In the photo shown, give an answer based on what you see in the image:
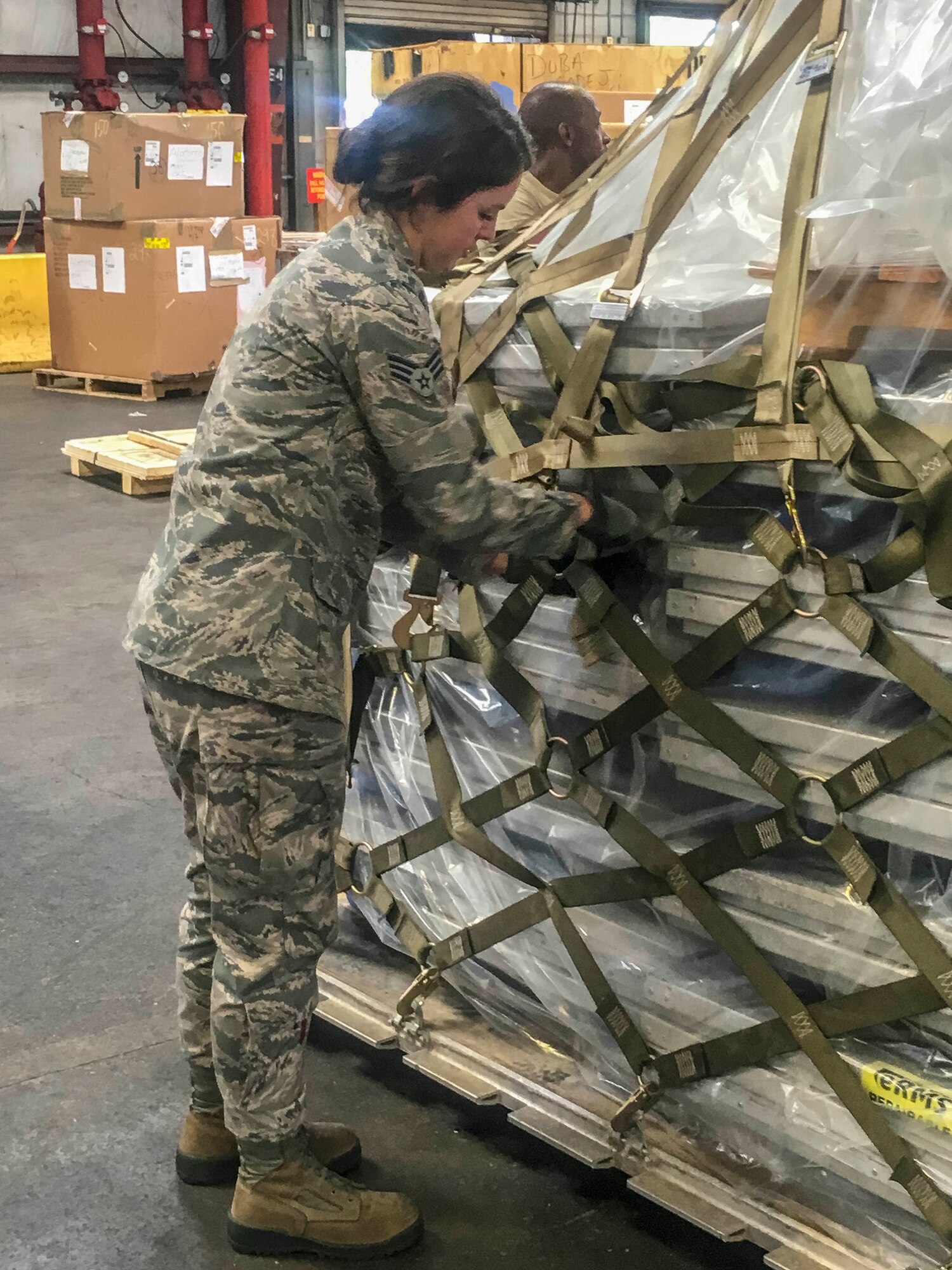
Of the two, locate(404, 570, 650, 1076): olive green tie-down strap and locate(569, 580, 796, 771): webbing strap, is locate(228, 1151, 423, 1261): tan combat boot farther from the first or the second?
locate(569, 580, 796, 771): webbing strap

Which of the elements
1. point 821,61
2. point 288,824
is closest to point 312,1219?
point 288,824

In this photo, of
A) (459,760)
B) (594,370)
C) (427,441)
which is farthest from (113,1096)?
(594,370)

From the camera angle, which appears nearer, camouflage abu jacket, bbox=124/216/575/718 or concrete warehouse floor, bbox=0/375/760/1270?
camouflage abu jacket, bbox=124/216/575/718

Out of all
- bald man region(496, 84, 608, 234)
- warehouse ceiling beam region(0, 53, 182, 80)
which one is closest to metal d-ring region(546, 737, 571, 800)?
bald man region(496, 84, 608, 234)

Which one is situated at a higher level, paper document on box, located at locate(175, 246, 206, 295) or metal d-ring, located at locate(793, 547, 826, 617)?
paper document on box, located at locate(175, 246, 206, 295)

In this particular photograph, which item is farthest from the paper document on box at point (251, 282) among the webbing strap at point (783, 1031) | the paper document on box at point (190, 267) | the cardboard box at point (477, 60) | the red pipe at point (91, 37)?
the webbing strap at point (783, 1031)

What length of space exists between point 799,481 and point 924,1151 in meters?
0.96

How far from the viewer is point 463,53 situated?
11.5m

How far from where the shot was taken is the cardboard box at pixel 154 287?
9.54 m

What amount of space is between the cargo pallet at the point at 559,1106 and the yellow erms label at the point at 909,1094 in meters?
0.26

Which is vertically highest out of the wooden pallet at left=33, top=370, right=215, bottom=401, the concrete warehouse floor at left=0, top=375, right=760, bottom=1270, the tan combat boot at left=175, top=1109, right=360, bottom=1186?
the wooden pallet at left=33, top=370, right=215, bottom=401

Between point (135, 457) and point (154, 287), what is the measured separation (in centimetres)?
231

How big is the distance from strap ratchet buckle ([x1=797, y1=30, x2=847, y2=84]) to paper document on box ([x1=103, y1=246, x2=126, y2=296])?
826cm

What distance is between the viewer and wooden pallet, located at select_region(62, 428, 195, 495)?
25.0 ft
